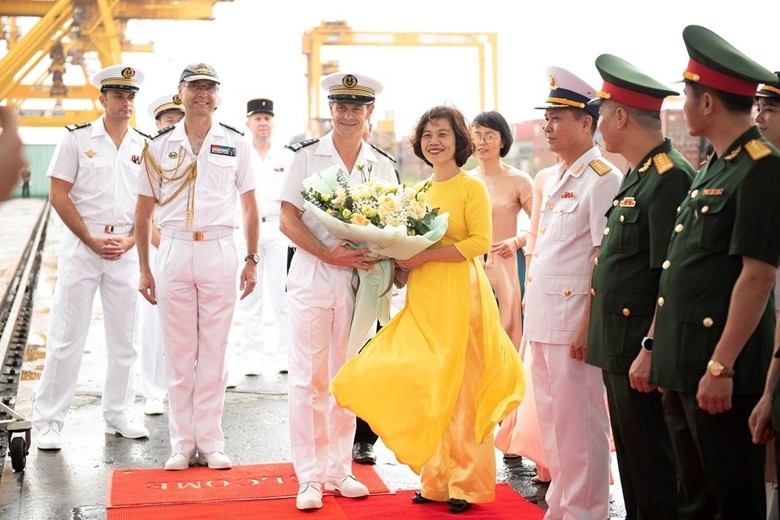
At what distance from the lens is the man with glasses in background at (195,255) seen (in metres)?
4.95

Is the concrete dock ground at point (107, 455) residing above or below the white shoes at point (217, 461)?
below

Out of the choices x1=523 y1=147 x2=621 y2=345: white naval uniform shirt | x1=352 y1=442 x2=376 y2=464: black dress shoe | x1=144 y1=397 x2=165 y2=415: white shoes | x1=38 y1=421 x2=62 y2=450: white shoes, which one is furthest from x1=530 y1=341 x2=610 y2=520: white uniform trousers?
x1=144 y1=397 x2=165 y2=415: white shoes

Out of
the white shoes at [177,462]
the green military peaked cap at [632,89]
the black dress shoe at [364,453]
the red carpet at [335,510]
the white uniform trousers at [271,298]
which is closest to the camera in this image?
the green military peaked cap at [632,89]

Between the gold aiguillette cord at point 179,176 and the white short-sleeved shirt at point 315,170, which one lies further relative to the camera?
the gold aiguillette cord at point 179,176

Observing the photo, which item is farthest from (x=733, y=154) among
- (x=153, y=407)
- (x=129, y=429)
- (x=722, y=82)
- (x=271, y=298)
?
(x=271, y=298)

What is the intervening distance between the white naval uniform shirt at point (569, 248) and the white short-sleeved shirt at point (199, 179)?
5.83ft

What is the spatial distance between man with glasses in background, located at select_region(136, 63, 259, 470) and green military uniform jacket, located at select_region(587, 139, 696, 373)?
7.16 feet

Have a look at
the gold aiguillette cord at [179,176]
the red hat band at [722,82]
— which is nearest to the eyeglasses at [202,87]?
the gold aiguillette cord at [179,176]

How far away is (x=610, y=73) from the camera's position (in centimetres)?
347

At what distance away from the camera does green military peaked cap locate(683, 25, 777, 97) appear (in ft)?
9.43

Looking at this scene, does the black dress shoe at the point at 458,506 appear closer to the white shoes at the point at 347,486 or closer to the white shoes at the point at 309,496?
the white shoes at the point at 347,486

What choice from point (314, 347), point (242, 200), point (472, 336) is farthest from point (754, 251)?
point (242, 200)

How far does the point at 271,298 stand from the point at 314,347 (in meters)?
3.40

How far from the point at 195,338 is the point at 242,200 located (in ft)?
2.54
